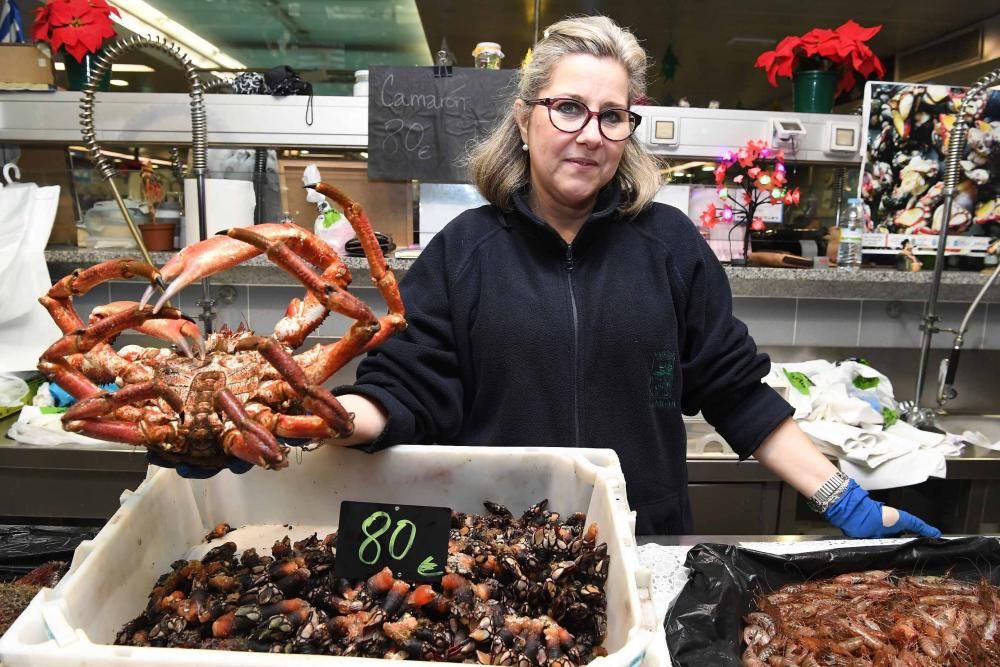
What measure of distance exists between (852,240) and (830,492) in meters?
1.85

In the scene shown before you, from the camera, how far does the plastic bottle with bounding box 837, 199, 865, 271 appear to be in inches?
110

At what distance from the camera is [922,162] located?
2793mm

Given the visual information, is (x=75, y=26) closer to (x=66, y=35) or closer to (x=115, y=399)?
(x=66, y=35)

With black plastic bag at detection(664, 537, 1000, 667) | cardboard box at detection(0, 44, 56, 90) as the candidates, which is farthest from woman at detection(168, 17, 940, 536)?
cardboard box at detection(0, 44, 56, 90)

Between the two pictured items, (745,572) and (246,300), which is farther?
(246,300)

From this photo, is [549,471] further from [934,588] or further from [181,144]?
[181,144]

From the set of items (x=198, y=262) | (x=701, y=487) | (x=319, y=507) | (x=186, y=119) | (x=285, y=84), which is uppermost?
(x=285, y=84)

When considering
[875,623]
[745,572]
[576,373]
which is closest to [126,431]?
[576,373]

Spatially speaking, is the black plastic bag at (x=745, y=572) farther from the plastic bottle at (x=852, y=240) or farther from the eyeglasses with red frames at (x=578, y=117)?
the plastic bottle at (x=852, y=240)

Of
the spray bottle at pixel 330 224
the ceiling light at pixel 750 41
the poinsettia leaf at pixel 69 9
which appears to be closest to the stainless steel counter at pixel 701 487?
the spray bottle at pixel 330 224

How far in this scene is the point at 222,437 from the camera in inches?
32.9

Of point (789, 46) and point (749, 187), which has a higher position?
point (789, 46)

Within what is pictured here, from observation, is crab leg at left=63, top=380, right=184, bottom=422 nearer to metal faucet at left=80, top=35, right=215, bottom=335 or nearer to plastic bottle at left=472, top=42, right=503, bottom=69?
metal faucet at left=80, top=35, right=215, bottom=335

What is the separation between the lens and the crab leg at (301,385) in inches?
32.2
